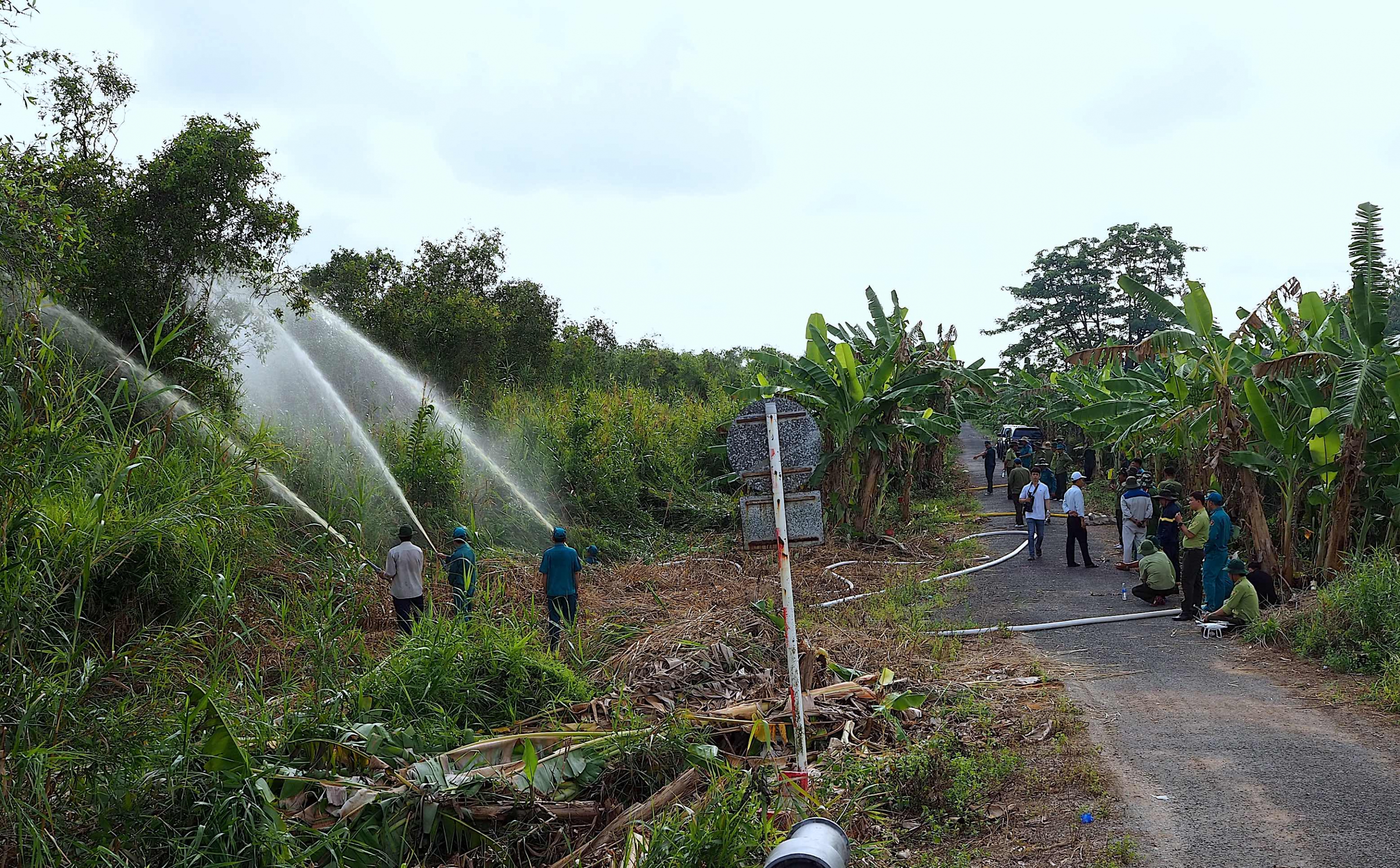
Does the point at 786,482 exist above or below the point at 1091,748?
above

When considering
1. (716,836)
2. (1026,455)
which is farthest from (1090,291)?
(716,836)

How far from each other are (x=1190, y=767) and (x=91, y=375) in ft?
26.7

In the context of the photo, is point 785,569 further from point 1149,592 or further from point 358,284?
point 358,284

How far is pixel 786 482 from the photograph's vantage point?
6.89 metres

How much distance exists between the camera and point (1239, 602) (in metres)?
10.1

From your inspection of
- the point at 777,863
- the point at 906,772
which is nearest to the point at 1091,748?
the point at 906,772

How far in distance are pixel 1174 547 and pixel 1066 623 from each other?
109 inches

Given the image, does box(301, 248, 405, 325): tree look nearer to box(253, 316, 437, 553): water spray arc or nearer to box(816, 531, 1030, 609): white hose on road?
box(253, 316, 437, 553): water spray arc

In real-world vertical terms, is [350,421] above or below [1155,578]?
above

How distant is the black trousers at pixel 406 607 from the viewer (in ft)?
31.3

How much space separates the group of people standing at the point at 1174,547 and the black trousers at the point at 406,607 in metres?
8.58

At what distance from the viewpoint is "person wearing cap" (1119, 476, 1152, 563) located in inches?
563

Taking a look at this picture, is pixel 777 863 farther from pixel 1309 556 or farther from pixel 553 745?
pixel 1309 556

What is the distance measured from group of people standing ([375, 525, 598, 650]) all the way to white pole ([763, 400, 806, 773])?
3.77m
